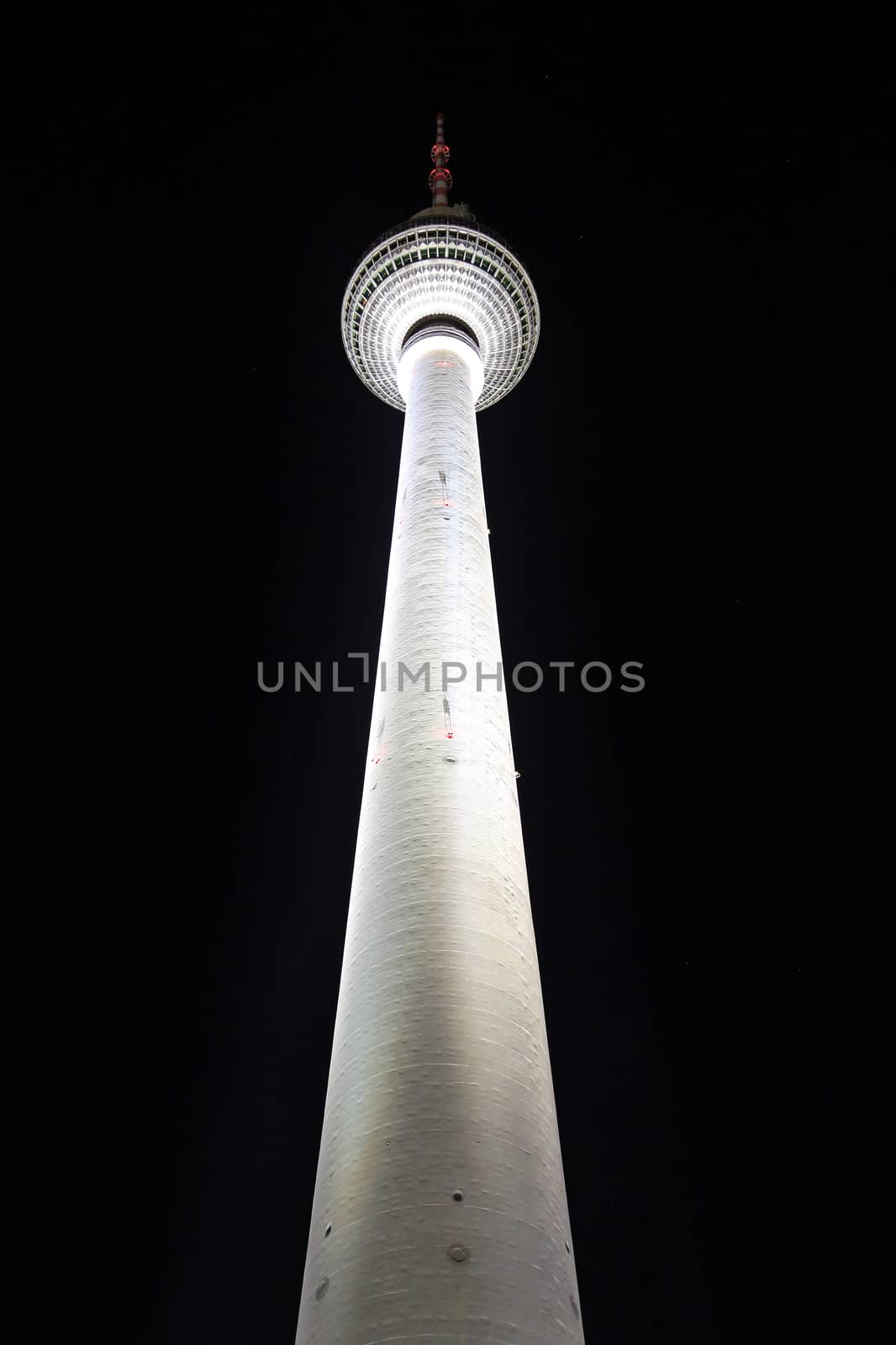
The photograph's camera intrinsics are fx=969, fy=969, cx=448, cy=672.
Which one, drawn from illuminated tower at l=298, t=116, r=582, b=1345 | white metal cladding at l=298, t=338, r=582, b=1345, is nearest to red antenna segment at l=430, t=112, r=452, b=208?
illuminated tower at l=298, t=116, r=582, b=1345

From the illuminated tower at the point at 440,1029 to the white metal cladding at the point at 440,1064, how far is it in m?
0.03

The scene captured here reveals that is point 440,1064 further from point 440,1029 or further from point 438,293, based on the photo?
point 438,293

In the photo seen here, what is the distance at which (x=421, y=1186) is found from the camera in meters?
11.9

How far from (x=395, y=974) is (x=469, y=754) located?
5058mm

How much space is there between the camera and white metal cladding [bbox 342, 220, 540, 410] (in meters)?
35.0

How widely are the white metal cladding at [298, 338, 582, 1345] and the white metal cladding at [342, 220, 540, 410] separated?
1800cm

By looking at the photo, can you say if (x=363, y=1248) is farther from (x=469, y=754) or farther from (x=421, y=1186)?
(x=469, y=754)

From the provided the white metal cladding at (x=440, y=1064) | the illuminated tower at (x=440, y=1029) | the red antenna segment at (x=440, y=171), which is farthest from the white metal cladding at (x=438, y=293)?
the white metal cladding at (x=440, y=1064)

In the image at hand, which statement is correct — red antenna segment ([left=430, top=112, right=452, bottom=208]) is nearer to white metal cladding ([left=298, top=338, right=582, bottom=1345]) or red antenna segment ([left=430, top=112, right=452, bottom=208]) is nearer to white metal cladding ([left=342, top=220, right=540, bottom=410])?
white metal cladding ([left=342, top=220, right=540, bottom=410])

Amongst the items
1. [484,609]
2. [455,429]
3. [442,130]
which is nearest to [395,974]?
[484,609]

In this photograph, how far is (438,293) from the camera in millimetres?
35031

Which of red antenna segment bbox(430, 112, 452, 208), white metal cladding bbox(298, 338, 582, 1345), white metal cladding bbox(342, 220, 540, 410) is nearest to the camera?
white metal cladding bbox(298, 338, 582, 1345)

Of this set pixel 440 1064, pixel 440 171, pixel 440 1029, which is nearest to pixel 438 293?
pixel 440 171

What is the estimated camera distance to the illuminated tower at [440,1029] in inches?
443
